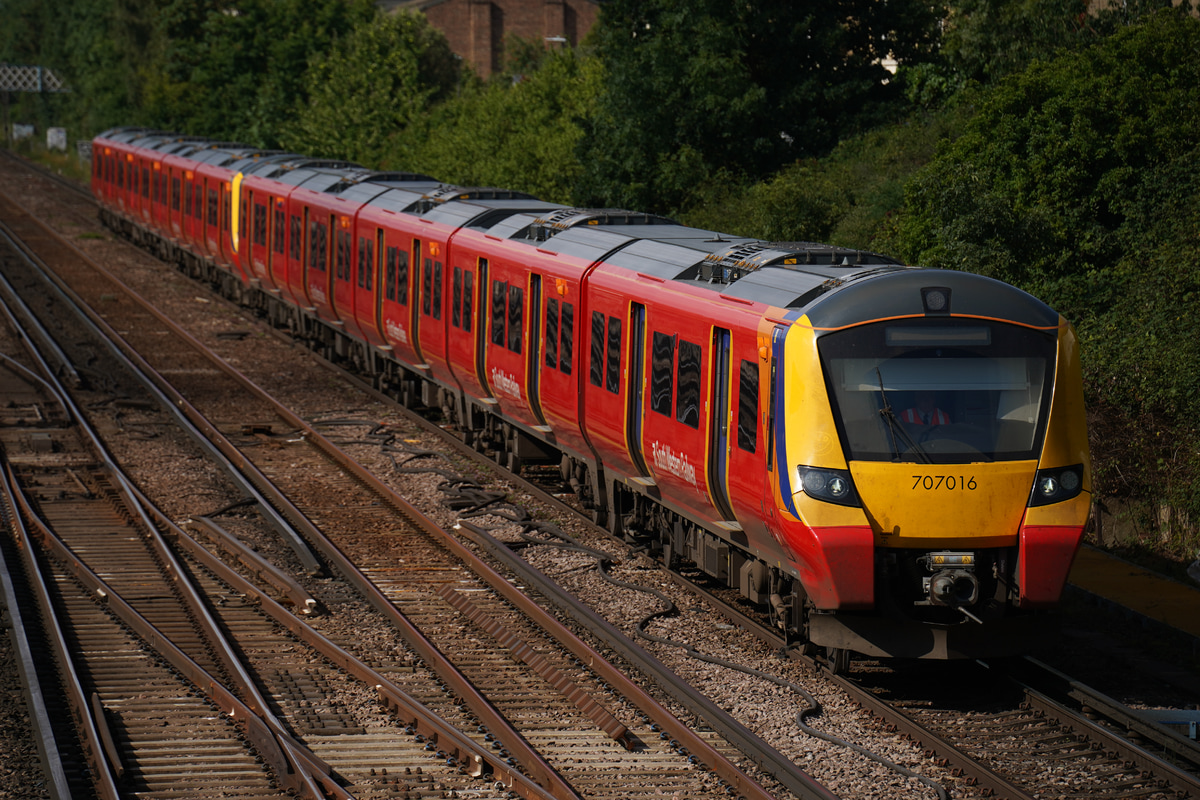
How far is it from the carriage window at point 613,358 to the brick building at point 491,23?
59.5 metres

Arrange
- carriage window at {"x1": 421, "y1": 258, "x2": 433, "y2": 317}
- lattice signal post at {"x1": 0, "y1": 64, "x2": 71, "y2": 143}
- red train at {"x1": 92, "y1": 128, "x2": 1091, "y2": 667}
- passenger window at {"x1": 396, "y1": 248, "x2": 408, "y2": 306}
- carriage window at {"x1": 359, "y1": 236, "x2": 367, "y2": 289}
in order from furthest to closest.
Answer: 1. lattice signal post at {"x1": 0, "y1": 64, "x2": 71, "y2": 143}
2. carriage window at {"x1": 359, "y1": 236, "x2": 367, "y2": 289}
3. passenger window at {"x1": 396, "y1": 248, "x2": 408, "y2": 306}
4. carriage window at {"x1": 421, "y1": 258, "x2": 433, "y2": 317}
5. red train at {"x1": 92, "y1": 128, "x2": 1091, "y2": 667}

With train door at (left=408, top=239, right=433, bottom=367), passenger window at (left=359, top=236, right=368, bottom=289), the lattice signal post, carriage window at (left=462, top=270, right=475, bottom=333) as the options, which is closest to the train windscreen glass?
carriage window at (left=462, top=270, right=475, bottom=333)

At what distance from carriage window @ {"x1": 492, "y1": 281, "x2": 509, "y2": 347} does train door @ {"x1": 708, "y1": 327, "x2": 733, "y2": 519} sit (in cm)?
595

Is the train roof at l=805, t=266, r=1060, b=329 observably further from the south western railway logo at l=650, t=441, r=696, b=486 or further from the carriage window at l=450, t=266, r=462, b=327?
the carriage window at l=450, t=266, r=462, b=327

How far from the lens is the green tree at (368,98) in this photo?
47.6 m

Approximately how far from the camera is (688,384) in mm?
12703

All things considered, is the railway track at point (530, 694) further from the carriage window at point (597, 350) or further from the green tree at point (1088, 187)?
the green tree at point (1088, 187)

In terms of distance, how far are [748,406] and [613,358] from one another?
330cm

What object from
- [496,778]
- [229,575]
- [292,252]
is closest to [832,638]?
[496,778]

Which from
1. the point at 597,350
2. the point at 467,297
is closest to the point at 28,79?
the point at 467,297

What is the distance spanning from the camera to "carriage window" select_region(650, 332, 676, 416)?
13.1 m

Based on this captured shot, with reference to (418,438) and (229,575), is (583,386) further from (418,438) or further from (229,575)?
(418,438)

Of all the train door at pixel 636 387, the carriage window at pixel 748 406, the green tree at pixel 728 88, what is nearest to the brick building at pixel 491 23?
the green tree at pixel 728 88

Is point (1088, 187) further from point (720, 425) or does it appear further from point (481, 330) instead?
point (720, 425)
